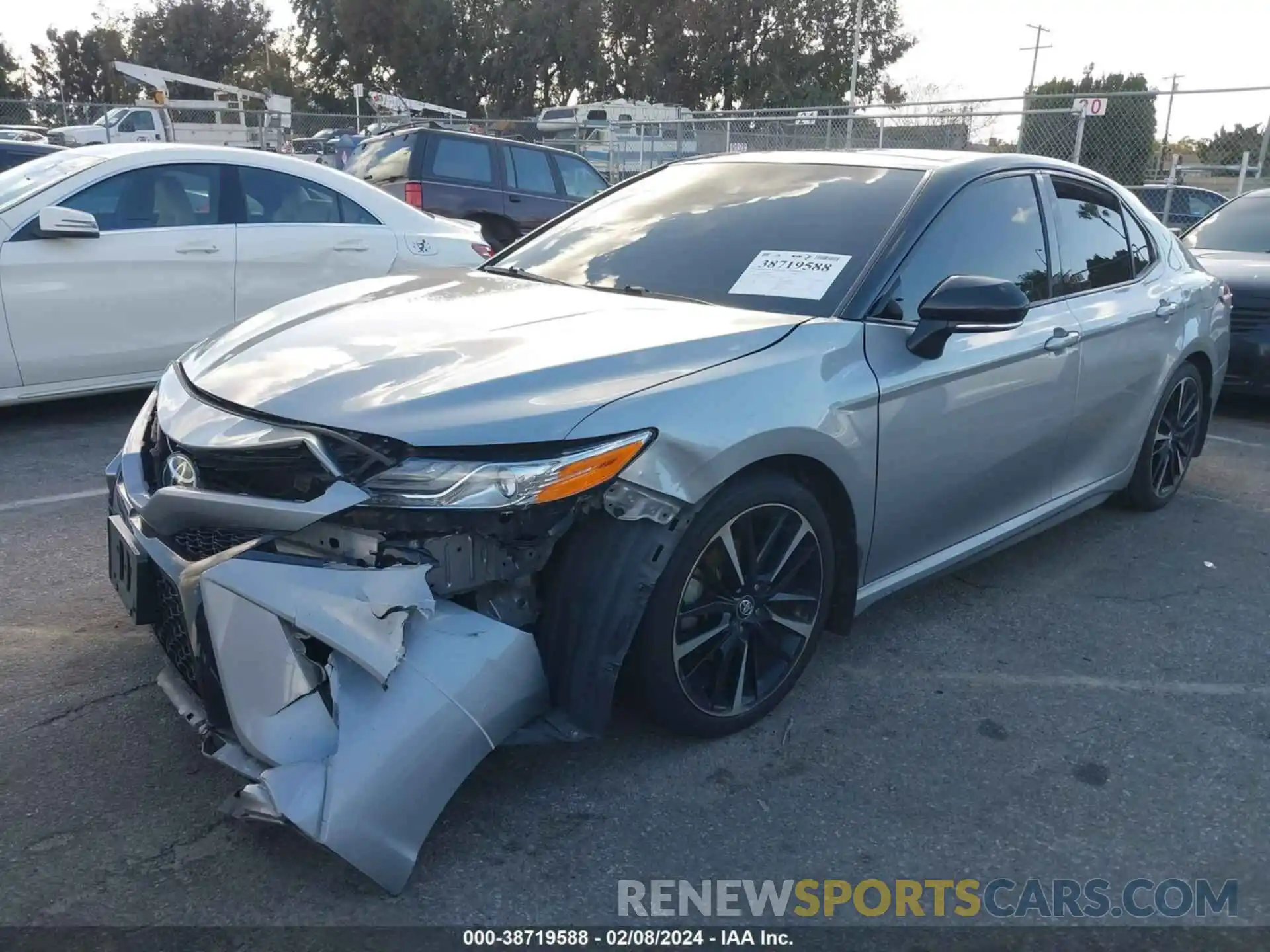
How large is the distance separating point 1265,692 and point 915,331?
1669mm

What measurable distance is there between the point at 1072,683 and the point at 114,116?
29278mm

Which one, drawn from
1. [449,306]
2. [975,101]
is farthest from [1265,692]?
[975,101]

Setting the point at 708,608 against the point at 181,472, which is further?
the point at 708,608

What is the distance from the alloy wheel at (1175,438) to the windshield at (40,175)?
5.66 meters

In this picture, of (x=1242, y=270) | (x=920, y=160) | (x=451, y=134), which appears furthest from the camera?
(x=451, y=134)

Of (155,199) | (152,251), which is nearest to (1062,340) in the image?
(152,251)

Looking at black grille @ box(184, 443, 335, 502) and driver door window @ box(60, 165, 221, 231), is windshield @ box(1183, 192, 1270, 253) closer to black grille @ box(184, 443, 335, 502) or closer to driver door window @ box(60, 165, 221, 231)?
Result: driver door window @ box(60, 165, 221, 231)

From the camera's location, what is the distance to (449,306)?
3.29m

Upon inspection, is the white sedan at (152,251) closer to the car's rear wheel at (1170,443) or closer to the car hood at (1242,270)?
the car's rear wheel at (1170,443)

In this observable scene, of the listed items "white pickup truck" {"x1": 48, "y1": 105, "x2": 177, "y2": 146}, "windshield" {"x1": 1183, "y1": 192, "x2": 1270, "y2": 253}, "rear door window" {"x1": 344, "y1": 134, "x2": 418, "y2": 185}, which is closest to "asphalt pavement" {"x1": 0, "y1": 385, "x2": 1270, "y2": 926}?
"windshield" {"x1": 1183, "y1": 192, "x2": 1270, "y2": 253}

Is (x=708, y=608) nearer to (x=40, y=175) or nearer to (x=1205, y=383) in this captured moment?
(x=1205, y=383)

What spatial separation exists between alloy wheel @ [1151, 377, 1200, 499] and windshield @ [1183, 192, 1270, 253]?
12.0 feet

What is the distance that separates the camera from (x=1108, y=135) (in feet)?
56.2

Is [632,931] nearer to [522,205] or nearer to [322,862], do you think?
[322,862]
